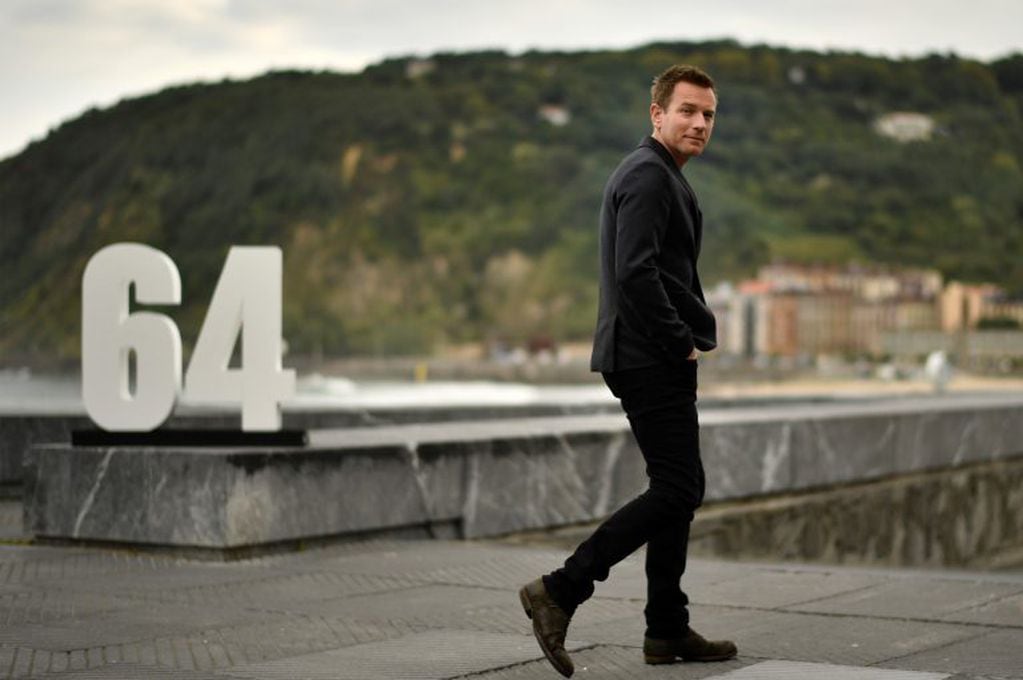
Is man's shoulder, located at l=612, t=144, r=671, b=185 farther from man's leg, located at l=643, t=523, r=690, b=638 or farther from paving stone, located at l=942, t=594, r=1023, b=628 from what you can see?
paving stone, located at l=942, t=594, r=1023, b=628

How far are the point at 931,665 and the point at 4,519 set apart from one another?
601 cm

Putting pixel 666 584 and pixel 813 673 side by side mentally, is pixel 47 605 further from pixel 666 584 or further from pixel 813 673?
pixel 813 673

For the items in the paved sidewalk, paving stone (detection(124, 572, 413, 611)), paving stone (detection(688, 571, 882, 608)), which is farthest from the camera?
paving stone (detection(688, 571, 882, 608))

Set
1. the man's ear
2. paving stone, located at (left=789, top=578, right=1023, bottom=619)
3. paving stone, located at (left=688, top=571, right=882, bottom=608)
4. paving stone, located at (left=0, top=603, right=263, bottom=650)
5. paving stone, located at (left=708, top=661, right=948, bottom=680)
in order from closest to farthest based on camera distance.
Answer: paving stone, located at (left=708, top=661, right=948, bottom=680) → the man's ear → paving stone, located at (left=0, top=603, right=263, bottom=650) → paving stone, located at (left=789, top=578, right=1023, bottom=619) → paving stone, located at (left=688, top=571, right=882, bottom=608)

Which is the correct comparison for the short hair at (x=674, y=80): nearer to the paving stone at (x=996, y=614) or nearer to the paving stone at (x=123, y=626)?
the paving stone at (x=996, y=614)

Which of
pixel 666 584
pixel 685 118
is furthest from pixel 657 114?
pixel 666 584

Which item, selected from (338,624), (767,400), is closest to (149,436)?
(338,624)

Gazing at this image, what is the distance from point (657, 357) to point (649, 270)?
0.88ft

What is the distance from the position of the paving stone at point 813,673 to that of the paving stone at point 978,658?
208 millimetres

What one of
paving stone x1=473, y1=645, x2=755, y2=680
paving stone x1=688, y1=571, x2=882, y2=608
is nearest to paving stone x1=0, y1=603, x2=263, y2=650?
paving stone x1=473, y1=645, x2=755, y2=680

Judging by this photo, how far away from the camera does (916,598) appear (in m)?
6.89

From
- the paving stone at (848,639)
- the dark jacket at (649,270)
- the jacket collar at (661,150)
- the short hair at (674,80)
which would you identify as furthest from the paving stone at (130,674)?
the short hair at (674,80)

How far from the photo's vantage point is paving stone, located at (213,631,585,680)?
5.17 meters

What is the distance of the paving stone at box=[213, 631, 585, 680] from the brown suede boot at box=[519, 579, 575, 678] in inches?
10.0
